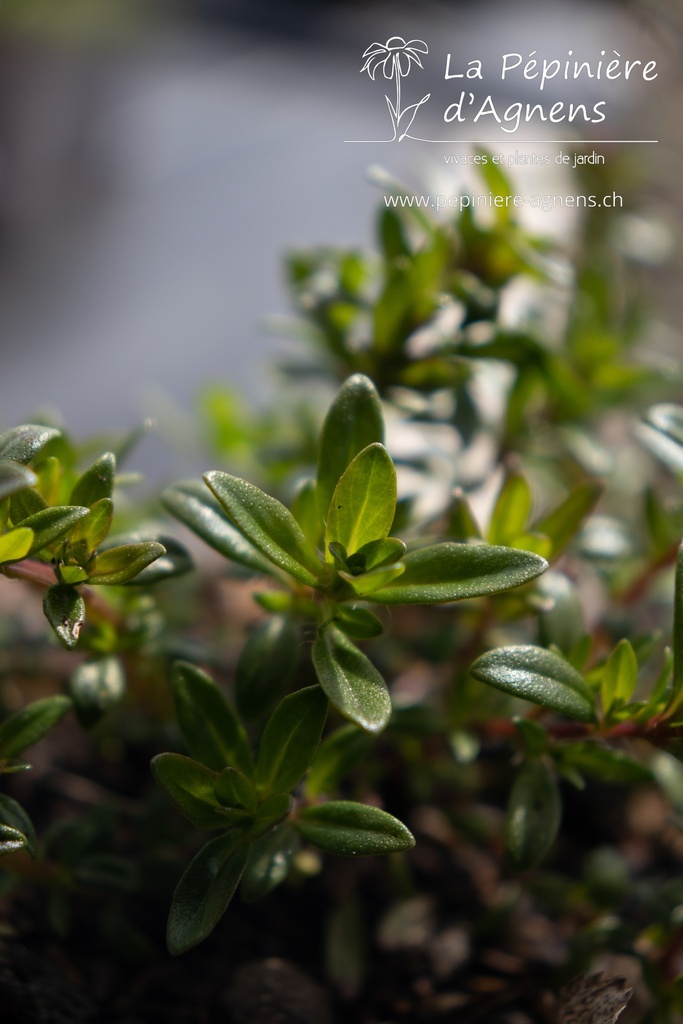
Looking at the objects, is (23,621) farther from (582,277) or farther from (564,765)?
(582,277)

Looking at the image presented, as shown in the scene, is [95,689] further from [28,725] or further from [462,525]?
[462,525]

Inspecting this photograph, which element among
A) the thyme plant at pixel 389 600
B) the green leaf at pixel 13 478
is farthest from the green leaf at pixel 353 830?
the green leaf at pixel 13 478

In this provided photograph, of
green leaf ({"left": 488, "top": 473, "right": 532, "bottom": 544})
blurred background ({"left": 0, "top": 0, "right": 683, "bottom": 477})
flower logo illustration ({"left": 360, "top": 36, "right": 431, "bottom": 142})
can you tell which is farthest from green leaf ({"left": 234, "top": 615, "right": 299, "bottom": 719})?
blurred background ({"left": 0, "top": 0, "right": 683, "bottom": 477})

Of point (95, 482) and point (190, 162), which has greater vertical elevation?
point (190, 162)

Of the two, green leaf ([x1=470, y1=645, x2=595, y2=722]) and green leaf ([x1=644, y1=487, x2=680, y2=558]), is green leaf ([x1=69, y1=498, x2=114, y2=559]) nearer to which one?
green leaf ([x1=470, y1=645, x2=595, y2=722])

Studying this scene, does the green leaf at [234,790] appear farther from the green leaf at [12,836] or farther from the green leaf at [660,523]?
the green leaf at [660,523]

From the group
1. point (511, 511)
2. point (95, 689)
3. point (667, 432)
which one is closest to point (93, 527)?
point (95, 689)
